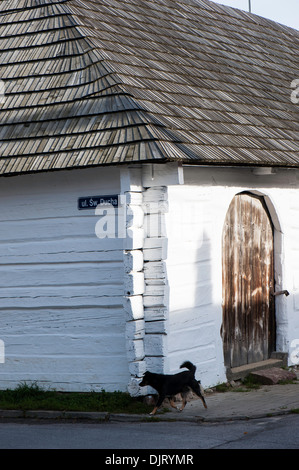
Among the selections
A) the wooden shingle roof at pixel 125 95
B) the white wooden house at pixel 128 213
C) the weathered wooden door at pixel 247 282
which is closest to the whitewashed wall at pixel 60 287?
the white wooden house at pixel 128 213

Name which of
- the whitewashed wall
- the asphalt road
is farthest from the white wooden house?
the asphalt road

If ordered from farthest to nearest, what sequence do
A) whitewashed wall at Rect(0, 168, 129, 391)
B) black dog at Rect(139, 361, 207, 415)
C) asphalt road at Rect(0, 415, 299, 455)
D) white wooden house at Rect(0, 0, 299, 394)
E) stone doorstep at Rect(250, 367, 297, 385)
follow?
stone doorstep at Rect(250, 367, 297, 385) < whitewashed wall at Rect(0, 168, 129, 391) < white wooden house at Rect(0, 0, 299, 394) < black dog at Rect(139, 361, 207, 415) < asphalt road at Rect(0, 415, 299, 455)

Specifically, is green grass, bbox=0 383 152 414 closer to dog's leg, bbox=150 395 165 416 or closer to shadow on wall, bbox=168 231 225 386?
dog's leg, bbox=150 395 165 416

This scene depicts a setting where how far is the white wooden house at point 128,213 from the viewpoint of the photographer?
9281mm

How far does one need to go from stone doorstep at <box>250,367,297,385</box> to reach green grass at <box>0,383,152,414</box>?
2010 millimetres

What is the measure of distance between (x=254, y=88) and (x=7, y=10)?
3643 mm

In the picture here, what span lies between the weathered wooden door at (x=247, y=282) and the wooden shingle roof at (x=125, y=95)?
2.96 ft

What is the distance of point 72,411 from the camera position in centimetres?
891

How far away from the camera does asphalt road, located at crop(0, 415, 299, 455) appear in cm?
748

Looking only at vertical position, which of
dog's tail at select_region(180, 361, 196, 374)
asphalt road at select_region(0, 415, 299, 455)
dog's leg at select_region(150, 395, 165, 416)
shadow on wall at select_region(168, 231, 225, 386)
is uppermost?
shadow on wall at select_region(168, 231, 225, 386)

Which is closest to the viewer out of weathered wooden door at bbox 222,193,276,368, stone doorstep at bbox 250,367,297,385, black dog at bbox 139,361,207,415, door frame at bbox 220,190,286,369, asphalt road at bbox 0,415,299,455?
asphalt road at bbox 0,415,299,455
